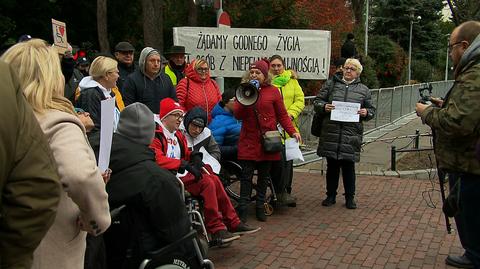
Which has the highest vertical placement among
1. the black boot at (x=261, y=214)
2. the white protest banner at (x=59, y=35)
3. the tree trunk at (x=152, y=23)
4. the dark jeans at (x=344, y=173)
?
the tree trunk at (x=152, y=23)

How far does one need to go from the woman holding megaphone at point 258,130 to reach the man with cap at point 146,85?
931 millimetres

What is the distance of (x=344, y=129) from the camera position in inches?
264

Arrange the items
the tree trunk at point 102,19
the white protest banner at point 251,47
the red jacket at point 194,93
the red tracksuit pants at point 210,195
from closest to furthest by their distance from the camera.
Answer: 1. the red tracksuit pants at point 210,195
2. the red jacket at point 194,93
3. the white protest banner at point 251,47
4. the tree trunk at point 102,19

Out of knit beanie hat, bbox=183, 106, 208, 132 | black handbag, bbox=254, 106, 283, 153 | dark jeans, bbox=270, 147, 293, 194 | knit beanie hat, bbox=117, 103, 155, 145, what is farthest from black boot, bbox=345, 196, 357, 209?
knit beanie hat, bbox=117, 103, 155, 145

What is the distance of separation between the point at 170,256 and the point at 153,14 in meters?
12.4

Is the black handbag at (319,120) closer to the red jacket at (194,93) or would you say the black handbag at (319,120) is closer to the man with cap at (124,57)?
the red jacket at (194,93)

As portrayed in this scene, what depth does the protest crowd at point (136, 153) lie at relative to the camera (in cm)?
175

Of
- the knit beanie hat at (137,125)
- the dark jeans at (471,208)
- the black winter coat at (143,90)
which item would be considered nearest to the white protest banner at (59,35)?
the black winter coat at (143,90)

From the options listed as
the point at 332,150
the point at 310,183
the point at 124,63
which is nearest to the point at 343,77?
the point at 332,150

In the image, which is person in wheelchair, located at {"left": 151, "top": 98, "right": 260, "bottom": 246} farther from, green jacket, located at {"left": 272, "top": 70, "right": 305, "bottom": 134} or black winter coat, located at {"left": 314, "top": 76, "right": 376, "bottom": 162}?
green jacket, located at {"left": 272, "top": 70, "right": 305, "bottom": 134}

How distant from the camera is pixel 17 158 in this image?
1672 mm

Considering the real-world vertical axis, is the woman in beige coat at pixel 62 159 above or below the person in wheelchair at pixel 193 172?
above

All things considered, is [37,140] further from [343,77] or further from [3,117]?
[343,77]

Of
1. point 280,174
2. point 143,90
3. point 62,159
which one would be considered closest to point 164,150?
point 143,90
